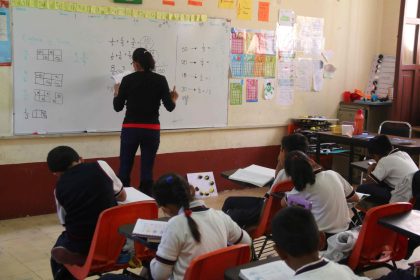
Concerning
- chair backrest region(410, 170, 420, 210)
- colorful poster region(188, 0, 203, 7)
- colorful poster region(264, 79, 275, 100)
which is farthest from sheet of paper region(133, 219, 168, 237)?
colorful poster region(264, 79, 275, 100)

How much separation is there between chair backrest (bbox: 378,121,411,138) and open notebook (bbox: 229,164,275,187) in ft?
8.11

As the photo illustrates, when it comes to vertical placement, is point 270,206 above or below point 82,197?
below

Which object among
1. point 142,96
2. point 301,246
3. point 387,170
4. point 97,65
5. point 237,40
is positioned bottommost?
point 387,170

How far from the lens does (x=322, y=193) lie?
294 cm

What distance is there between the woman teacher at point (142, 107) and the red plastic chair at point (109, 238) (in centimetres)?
178

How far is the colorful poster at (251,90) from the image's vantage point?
589 centimetres

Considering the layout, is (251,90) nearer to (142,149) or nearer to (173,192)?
(142,149)

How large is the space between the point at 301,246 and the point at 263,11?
456 cm

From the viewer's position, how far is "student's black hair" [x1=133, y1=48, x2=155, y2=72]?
13.8 feet

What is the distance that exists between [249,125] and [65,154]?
3555mm

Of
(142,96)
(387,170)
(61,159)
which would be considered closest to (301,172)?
(387,170)

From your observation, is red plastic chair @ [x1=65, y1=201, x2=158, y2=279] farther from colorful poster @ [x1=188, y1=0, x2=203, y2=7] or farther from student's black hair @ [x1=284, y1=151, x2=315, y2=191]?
colorful poster @ [x1=188, y1=0, x2=203, y2=7]

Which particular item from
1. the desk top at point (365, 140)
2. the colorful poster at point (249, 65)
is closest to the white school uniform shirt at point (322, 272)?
the desk top at point (365, 140)

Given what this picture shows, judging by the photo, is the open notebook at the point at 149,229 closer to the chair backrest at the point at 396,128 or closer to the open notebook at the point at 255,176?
the open notebook at the point at 255,176
